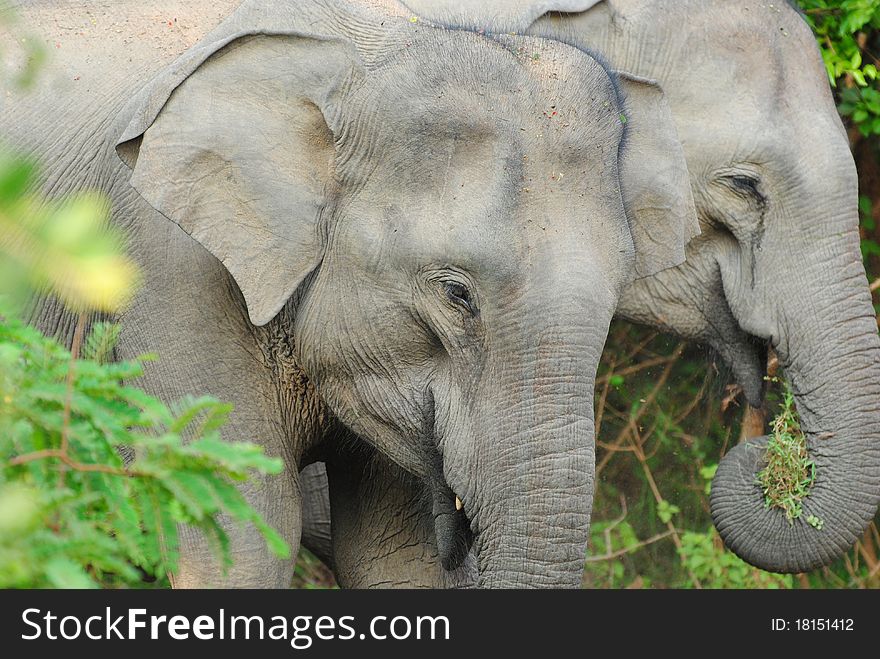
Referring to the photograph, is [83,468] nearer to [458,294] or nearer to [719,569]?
[458,294]

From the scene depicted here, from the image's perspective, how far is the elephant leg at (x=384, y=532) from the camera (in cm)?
397

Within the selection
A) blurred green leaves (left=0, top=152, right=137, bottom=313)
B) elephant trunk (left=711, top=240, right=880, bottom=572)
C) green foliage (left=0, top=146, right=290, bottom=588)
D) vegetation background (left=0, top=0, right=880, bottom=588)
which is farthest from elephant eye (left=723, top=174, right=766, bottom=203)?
blurred green leaves (left=0, top=152, right=137, bottom=313)

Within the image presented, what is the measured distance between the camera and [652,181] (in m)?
3.52

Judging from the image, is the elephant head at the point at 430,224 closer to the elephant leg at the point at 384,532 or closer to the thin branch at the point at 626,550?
the elephant leg at the point at 384,532

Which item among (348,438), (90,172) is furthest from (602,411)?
(90,172)

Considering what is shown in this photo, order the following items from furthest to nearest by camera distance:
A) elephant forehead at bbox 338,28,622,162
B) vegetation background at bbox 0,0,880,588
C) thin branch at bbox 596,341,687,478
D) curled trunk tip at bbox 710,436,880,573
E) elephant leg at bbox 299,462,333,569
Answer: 1. thin branch at bbox 596,341,687,478
2. elephant leg at bbox 299,462,333,569
3. curled trunk tip at bbox 710,436,880,573
4. elephant forehead at bbox 338,28,622,162
5. vegetation background at bbox 0,0,880,588

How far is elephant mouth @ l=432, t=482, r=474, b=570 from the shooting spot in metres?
3.37

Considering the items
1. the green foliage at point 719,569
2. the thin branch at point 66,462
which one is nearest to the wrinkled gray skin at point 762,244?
the green foliage at point 719,569

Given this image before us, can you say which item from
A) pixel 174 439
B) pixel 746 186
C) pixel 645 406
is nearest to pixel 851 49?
pixel 746 186

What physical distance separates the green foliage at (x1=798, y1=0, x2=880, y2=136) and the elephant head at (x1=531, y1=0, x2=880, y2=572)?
0.43 m

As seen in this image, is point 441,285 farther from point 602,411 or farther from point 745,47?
point 602,411

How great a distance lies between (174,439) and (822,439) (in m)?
2.83

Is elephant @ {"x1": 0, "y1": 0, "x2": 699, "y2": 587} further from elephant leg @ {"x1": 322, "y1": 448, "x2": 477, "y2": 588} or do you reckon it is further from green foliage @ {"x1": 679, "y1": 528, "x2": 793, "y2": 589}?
green foliage @ {"x1": 679, "y1": 528, "x2": 793, "y2": 589}

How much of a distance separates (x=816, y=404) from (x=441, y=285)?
1.61m
